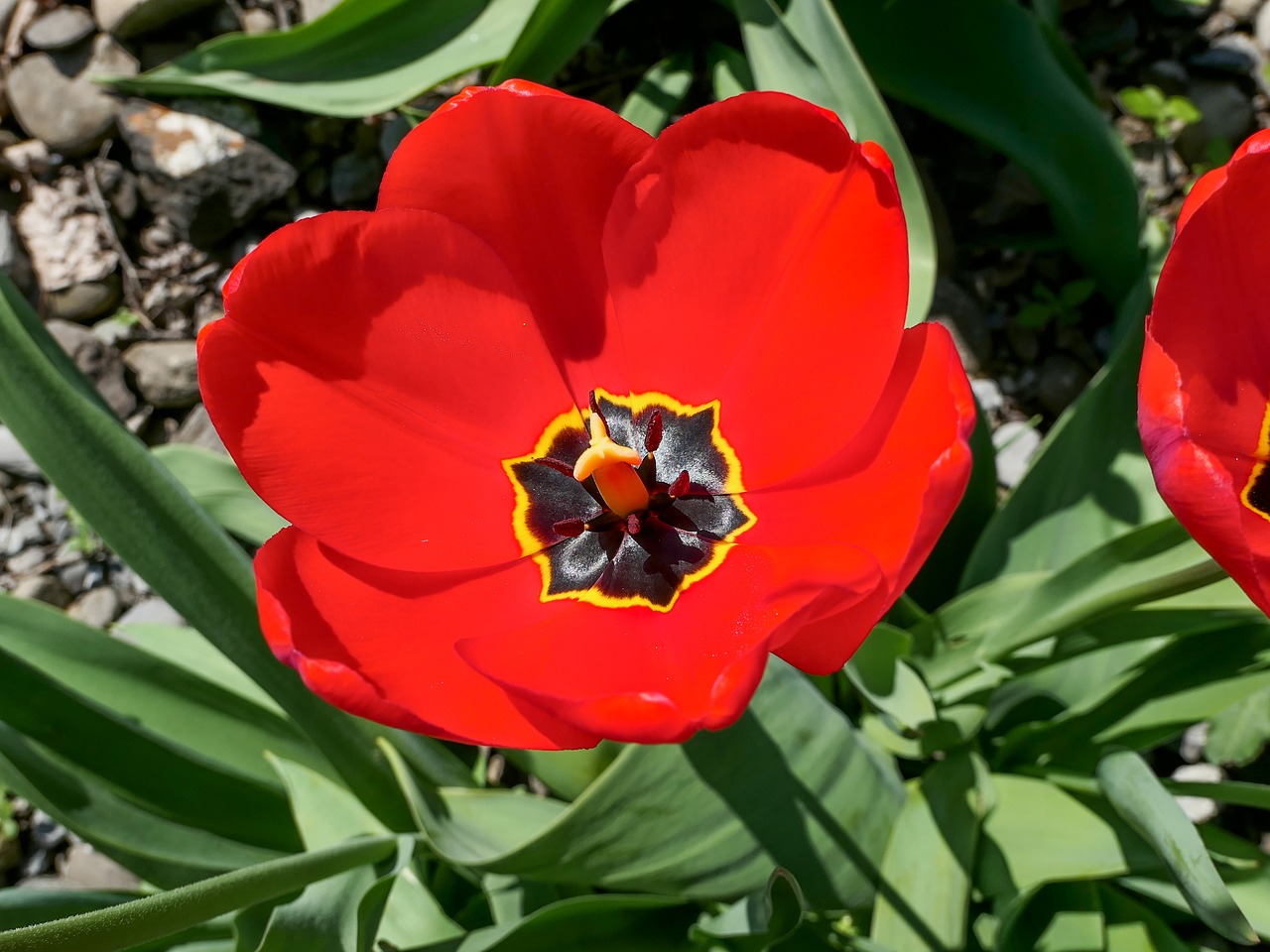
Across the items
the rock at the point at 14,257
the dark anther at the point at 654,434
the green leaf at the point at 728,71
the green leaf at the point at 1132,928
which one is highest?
the green leaf at the point at 728,71

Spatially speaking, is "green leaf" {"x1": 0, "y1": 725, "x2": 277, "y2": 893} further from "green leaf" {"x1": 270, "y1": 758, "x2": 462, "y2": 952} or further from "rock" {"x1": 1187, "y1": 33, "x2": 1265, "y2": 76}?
"rock" {"x1": 1187, "y1": 33, "x2": 1265, "y2": 76}

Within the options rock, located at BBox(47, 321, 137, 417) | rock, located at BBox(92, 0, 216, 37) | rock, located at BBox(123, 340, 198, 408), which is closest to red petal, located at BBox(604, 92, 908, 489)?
rock, located at BBox(123, 340, 198, 408)

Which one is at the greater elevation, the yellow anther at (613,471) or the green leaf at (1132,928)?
the yellow anther at (613,471)

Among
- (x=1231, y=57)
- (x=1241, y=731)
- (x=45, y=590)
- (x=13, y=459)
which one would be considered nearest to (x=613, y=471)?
(x=1241, y=731)

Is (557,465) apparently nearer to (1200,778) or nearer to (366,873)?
(366,873)

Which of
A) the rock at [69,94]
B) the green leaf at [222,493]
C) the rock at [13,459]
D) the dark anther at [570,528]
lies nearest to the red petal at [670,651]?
the dark anther at [570,528]

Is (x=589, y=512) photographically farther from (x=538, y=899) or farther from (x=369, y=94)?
(x=369, y=94)

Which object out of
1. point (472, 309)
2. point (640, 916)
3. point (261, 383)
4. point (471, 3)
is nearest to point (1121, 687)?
point (640, 916)

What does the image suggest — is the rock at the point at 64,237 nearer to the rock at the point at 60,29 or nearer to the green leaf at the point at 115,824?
the rock at the point at 60,29
